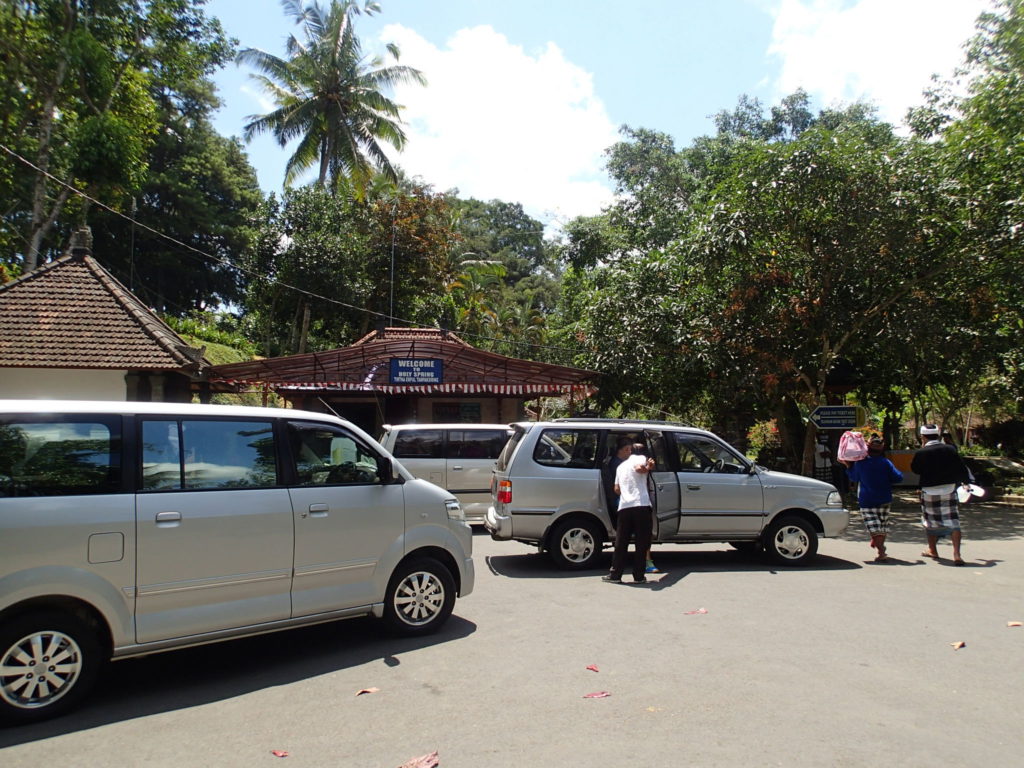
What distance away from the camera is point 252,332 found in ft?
117

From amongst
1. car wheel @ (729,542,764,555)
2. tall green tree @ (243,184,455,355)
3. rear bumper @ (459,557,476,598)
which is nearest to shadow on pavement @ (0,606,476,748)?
rear bumper @ (459,557,476,598)

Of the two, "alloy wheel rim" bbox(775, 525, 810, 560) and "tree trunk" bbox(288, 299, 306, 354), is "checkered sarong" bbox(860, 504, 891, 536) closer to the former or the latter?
"alloy wheel rim" bbox(775, 525, 810, 560)

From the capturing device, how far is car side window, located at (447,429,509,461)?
1273cm

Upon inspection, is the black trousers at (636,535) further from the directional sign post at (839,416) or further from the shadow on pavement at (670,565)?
the directional sign post at (839,416)

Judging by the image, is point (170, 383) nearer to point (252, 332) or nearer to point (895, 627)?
point (895, 627)

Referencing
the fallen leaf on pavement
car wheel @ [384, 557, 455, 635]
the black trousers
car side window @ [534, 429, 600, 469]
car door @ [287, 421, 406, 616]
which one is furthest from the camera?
car side window @ [534, 429, 600, 469]

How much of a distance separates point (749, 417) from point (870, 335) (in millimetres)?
6364

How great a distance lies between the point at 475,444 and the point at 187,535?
806 centimetres

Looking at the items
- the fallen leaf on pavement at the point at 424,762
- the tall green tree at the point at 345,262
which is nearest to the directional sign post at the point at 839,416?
the fallen leaf on pavement at the point at 424,762

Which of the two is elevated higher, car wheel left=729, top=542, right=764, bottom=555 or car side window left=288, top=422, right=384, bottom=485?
car side window left=288, top=422, right=384, bottom=485

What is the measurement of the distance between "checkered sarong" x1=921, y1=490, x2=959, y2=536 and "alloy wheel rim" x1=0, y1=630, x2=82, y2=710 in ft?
31.0

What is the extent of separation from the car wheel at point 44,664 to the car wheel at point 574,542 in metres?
5.37

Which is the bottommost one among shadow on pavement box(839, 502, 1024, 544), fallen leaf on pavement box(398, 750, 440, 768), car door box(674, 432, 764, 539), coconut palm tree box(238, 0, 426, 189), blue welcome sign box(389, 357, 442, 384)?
shadow on pavement box(839, 502, 1024, 544)

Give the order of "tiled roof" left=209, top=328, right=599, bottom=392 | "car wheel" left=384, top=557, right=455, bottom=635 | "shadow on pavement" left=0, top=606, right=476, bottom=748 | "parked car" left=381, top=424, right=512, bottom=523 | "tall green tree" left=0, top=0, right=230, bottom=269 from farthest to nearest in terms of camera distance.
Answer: "tall green tree" left=0, top=0, right=230, bottom=269 < "tiled roof" left=209, top=328, right=599, bottom=392 < "parked car" left=381, top=424, right=512, bottom=523 < "car wheel" left=384, top=557, right=455, bottom=635 < "shadow on pavement" left=0, top=606, right=476, bottom=748
